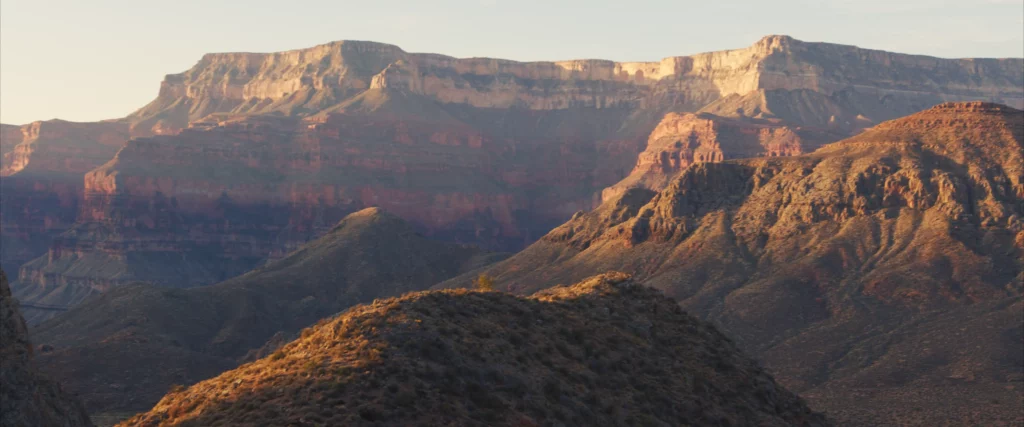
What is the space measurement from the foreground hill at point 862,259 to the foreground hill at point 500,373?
1774 inches

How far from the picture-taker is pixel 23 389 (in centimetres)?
4072

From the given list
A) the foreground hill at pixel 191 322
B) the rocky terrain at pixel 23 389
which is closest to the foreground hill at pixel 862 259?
the foreground hill at pixel 191 322

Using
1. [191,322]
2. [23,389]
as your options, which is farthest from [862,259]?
[23,389]

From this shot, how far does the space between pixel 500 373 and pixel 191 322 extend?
4963 inches

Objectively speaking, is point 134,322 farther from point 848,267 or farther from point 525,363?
point 525,363

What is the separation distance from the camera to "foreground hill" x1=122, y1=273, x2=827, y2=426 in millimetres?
40781

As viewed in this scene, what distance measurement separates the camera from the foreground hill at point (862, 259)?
371 feet

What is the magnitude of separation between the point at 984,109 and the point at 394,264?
83432mm

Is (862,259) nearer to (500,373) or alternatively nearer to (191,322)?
(191,322)

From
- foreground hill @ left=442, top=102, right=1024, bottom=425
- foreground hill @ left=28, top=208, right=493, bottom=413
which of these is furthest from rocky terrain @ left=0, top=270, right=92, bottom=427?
foreground hill @ left=28, top=208, right=493, bottom=413

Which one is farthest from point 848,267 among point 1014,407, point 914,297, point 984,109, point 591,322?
point 591,322

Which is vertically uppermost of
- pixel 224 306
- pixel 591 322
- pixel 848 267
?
pixel 591 322

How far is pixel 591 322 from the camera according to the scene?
54594 mm

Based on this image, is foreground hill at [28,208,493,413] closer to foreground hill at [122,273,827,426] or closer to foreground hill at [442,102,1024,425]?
foreground hill at [442,102,1024,425]
